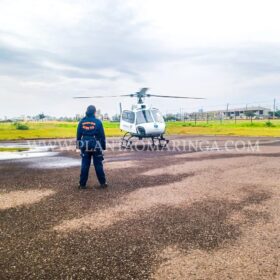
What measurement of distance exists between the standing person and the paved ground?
0.43 m

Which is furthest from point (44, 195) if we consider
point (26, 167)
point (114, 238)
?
point (26, 167)

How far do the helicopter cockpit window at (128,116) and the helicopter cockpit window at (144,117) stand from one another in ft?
1.69

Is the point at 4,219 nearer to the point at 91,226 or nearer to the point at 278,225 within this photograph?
the point at 91,226

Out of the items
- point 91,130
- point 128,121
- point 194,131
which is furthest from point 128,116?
point 194,131

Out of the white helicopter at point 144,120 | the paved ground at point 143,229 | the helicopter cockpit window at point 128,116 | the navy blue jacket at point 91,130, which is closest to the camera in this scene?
the paved ground at point 143,229

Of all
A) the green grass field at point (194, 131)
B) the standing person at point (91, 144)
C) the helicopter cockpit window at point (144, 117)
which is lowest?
the green grass field at point (194, 131)

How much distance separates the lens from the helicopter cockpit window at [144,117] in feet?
57.4

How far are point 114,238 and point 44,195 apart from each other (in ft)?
10.6

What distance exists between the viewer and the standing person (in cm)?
714

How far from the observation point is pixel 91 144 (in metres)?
7.11

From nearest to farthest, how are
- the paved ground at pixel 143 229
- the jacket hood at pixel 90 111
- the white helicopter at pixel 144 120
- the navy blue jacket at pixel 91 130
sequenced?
the paved ground at pixel 143 229
the navy blue jacket at pixel 91 130
the jacket hood at pixel 90 111
the white helicopter at pixel 144 120

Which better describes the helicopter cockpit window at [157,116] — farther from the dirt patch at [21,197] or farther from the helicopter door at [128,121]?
the dirt patch at [21,197]

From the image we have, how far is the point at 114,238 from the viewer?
4.02 meters

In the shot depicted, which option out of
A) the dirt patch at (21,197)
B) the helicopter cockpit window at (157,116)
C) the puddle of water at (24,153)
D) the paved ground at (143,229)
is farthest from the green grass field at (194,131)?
the dirt patch at (21,197)
